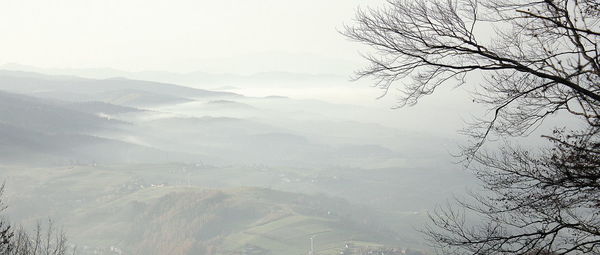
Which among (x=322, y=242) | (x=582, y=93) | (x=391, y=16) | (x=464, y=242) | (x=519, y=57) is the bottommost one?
(x=322, y=242)

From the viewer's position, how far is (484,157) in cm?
936

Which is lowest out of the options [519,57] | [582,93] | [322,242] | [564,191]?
[322,242]

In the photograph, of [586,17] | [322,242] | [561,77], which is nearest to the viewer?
[561,77]

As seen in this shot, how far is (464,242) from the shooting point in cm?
862

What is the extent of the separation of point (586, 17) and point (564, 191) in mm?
2435

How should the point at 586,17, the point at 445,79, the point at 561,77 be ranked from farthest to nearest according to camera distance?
the point at 445,79
the point at 586,17
the point at 561,77

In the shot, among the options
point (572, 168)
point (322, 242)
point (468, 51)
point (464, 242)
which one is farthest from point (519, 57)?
point (322, 242)

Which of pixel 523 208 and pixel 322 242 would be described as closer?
pixel 523 208

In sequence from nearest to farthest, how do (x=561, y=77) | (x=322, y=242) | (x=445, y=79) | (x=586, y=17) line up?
(x=561, y=77)
(x=586, y=17)
(x=445, y=79)
(x=322, y=242)

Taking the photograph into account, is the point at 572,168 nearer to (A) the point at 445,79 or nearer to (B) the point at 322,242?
(A) the point at 445,79

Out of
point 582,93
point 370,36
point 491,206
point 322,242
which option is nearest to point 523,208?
point 491,206

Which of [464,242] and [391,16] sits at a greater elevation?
[391,16]

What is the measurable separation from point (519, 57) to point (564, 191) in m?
1.98

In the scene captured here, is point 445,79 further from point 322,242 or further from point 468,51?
point 322,242
